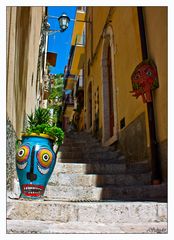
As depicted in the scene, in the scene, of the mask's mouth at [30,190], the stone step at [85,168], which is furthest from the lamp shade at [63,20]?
the mask's mouth at [30,190]

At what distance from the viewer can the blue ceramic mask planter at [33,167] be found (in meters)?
3.07

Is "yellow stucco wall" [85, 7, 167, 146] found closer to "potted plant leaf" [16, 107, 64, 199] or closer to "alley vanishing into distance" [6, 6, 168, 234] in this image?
"alley vanishing into distance" [6, 6, 168, 234]

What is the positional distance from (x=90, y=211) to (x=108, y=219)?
0.19m

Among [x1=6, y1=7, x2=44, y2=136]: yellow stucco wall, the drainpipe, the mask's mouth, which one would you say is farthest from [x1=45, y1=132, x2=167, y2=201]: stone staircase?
[x1=6, y1=7, x2=44, y2=136]: yellow stucco wall

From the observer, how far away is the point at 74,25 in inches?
699

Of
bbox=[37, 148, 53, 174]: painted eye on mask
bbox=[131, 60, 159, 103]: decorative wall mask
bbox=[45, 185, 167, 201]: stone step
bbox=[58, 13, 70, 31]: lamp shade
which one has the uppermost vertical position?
bbox=[58, 13, 70, 31]: lamp shade

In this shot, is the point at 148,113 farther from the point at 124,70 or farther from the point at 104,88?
the point at 104,88

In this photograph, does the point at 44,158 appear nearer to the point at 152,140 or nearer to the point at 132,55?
the point at 152,140

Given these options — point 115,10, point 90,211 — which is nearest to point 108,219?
point 90,211

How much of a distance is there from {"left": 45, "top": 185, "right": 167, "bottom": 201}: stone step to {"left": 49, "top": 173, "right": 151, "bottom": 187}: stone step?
22cm

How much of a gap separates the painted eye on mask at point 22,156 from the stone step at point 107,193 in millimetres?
767

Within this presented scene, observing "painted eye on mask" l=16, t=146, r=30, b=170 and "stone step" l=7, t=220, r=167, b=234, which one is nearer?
"stone step" l=7, t=220, r=167, b=234

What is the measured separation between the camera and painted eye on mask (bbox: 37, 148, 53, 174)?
3105 millimetres
